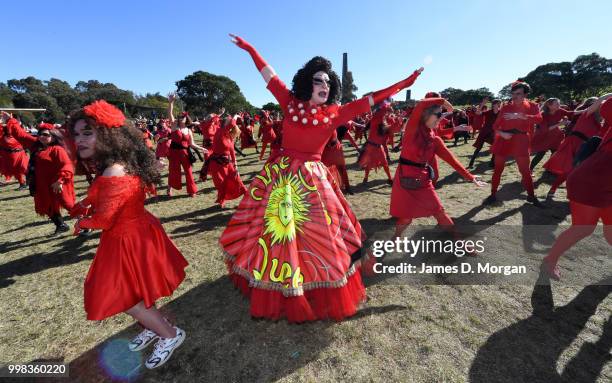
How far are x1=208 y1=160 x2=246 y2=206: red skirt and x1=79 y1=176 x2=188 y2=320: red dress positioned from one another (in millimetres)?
4348

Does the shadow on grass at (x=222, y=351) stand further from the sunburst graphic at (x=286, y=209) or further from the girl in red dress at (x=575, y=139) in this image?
the girl in red dress at (x=575, y=139)

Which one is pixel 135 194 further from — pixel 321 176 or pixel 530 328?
pixel 530 328

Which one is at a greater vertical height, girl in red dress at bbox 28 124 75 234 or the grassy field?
girl in red dress at bbox 28 124 75 234

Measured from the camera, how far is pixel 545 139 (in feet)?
26.3

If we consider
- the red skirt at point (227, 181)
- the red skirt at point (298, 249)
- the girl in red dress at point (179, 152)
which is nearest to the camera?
the red skirt at point (298, 249)

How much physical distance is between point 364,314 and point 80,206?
9.24 feet

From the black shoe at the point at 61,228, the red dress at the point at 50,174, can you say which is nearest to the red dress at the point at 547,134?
the red dress at the point at 50,174

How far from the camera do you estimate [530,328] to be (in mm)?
2838

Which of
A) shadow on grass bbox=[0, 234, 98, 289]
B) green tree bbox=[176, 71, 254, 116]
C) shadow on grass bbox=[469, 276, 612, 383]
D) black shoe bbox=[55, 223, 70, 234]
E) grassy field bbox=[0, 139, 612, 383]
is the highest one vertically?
green tree bbox=[176, 71, 254, 116]

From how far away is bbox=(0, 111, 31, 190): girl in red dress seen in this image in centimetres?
891

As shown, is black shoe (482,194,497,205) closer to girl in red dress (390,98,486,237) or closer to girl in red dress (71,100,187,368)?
girl in red dress (390,98,486,237)

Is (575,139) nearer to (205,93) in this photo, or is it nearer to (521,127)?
(521,127)

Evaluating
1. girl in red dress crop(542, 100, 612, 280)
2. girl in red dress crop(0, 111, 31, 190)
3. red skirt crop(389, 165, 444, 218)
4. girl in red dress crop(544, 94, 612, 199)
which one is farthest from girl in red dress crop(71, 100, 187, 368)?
girl in red dress crop(0, 111, 31, 190)

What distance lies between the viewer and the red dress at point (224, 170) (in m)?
6.83
